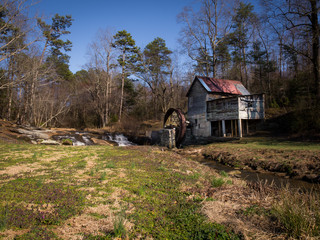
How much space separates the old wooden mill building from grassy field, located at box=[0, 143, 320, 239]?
15016 mm

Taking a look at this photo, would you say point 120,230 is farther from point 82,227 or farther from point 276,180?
point 276,180

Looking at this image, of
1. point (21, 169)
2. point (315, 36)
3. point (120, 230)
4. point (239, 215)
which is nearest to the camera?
point (120, 230)

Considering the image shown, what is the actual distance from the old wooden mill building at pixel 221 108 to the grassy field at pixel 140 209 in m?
15.0

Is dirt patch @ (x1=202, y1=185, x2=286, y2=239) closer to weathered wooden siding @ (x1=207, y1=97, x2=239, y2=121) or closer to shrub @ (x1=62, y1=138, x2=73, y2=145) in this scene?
weathered wooden siding @ (x1=207, y1=97, x2=239, y2=121)

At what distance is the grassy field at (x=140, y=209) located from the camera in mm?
2730

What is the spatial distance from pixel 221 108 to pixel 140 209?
18.1 metres

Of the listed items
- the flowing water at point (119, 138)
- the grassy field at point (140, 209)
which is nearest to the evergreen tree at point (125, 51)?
the flowing water at point (119, 138)

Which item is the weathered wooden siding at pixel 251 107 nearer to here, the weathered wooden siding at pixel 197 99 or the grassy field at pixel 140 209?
the weathered wooden siding at pixel 197 99

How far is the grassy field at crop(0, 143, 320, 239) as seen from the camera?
107 inches

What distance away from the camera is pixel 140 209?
11.6ft

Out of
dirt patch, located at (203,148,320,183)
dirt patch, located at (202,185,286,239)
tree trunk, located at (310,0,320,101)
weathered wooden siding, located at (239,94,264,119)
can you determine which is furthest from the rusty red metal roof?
dirt patch, located at (202,185,286,239)

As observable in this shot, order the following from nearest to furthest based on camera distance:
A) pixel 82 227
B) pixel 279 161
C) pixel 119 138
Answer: pixel 82 227, pixel 279 161, pixel 119 138

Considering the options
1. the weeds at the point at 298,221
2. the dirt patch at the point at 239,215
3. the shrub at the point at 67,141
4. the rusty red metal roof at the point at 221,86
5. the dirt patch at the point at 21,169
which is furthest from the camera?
the rusty red metal roof at the point at 221,86

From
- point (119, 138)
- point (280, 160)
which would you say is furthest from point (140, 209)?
point (119, 138)
